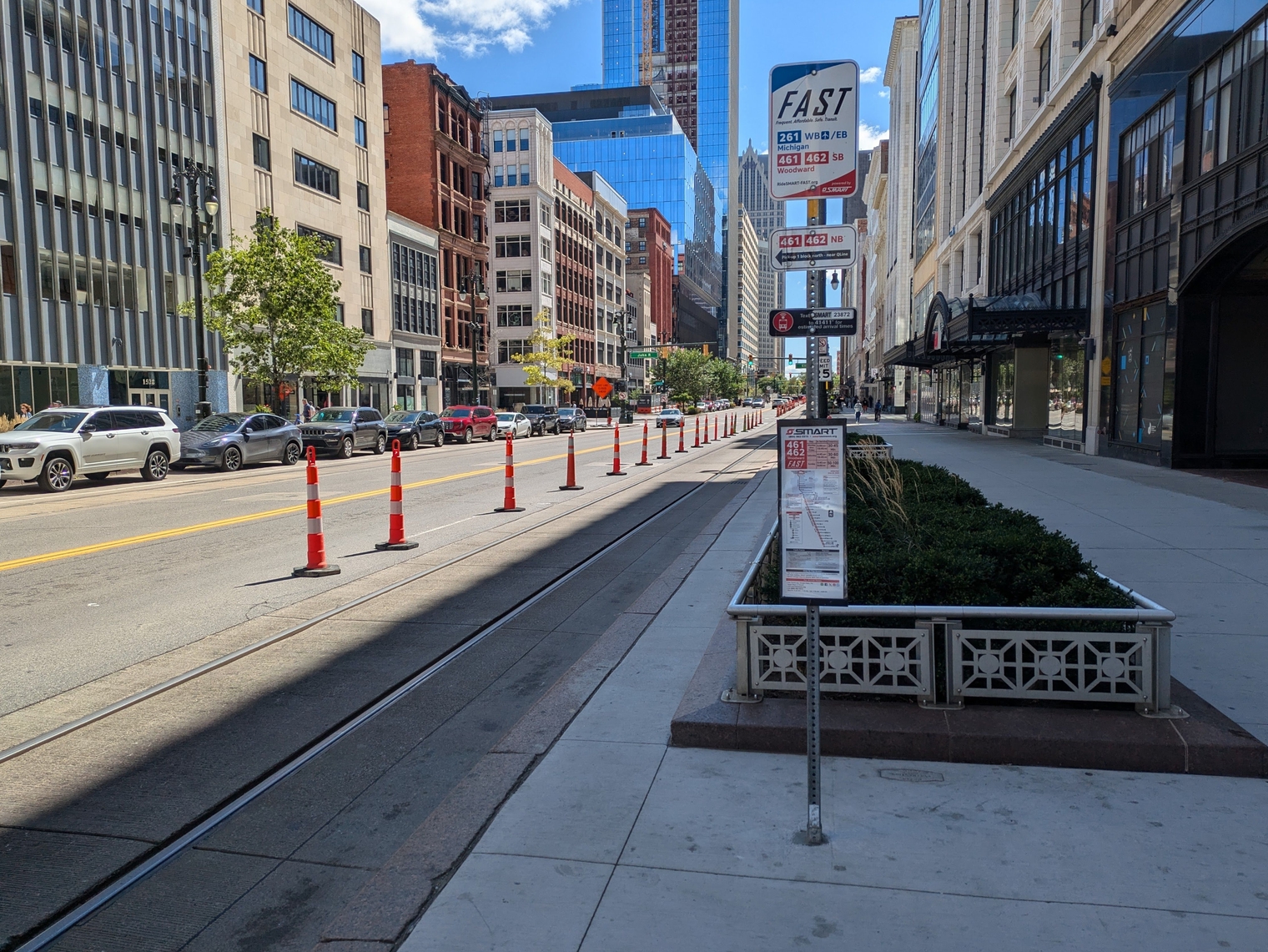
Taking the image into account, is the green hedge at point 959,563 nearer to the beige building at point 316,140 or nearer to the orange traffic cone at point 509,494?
the orange traffic cone at point 509,494

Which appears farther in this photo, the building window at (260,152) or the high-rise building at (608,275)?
the high-rise building at (608,275)

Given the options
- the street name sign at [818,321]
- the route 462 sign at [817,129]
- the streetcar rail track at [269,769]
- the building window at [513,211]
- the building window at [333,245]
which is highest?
the building window at [513,211]

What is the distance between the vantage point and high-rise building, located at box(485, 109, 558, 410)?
77.1 meters

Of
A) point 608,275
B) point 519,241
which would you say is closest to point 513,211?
point 519,241

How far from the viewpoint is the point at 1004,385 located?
37156 millimetres

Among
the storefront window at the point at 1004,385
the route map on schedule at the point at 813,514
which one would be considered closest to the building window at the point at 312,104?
the storefront window at the point at 1004,385

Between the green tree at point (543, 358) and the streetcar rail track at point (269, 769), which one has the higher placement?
the green tree at point (543, 358)

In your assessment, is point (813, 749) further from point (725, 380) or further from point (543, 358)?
point (725, 380)

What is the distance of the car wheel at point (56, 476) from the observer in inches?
707

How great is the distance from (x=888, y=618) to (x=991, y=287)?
126ft

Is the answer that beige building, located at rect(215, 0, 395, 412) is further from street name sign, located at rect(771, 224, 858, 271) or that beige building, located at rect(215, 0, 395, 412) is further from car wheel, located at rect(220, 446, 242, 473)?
street name sign, located at rect(771, 224, 858, 271)

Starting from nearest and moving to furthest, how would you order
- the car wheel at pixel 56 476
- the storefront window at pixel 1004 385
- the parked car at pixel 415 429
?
the car wheel at pixel 56 476 → the parked car at pixel 415 429 → the storefront window at pixel 1004 385

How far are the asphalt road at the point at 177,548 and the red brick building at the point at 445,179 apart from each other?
128ft

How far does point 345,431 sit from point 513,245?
5331 centimetres
